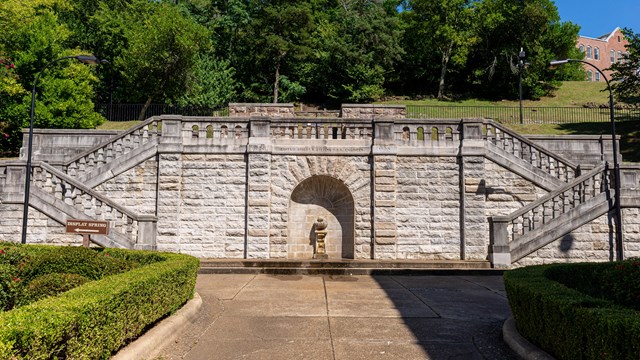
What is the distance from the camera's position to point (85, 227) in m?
10.1

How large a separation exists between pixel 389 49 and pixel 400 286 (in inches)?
1528

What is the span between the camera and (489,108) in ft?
119

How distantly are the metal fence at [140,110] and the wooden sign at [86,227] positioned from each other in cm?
2648

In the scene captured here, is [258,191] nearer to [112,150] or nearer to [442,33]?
[112,150]

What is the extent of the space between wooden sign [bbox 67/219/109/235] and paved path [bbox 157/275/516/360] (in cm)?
277

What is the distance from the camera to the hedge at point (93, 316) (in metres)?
3.84

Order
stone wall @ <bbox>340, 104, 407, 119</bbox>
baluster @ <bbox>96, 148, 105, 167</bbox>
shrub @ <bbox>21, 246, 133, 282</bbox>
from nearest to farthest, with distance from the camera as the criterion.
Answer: shrub @ <bbox>21, 246, 133, 282</bbox>
baluster @ <bbox>96, 148, 105, 167</bbox>
stone wall @ <bbox>340, 104, 407, 119</bbox>

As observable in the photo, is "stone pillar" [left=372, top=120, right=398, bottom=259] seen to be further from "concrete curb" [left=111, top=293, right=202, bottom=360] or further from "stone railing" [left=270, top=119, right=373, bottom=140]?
"concrete curb" [left=111, top=293, right=202, bottom=360]

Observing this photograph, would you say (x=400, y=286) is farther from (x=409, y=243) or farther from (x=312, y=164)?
(x=312, y=164)

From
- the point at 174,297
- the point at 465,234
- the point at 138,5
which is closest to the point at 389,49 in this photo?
the point at 138,5

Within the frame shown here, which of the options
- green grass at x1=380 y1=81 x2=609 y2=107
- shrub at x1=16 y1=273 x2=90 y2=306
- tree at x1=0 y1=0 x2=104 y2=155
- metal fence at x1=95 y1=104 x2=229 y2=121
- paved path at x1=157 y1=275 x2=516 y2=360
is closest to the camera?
paved path at x1=157 y1=275 x2=516 y2=360

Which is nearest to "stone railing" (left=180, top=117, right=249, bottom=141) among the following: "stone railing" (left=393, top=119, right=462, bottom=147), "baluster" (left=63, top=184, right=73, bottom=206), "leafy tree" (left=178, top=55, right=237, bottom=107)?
"baluster" (left=63, top=184, right=73, bottom=206)

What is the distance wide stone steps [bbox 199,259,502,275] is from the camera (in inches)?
538

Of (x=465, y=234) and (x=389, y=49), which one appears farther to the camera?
(x=389, y=49)
